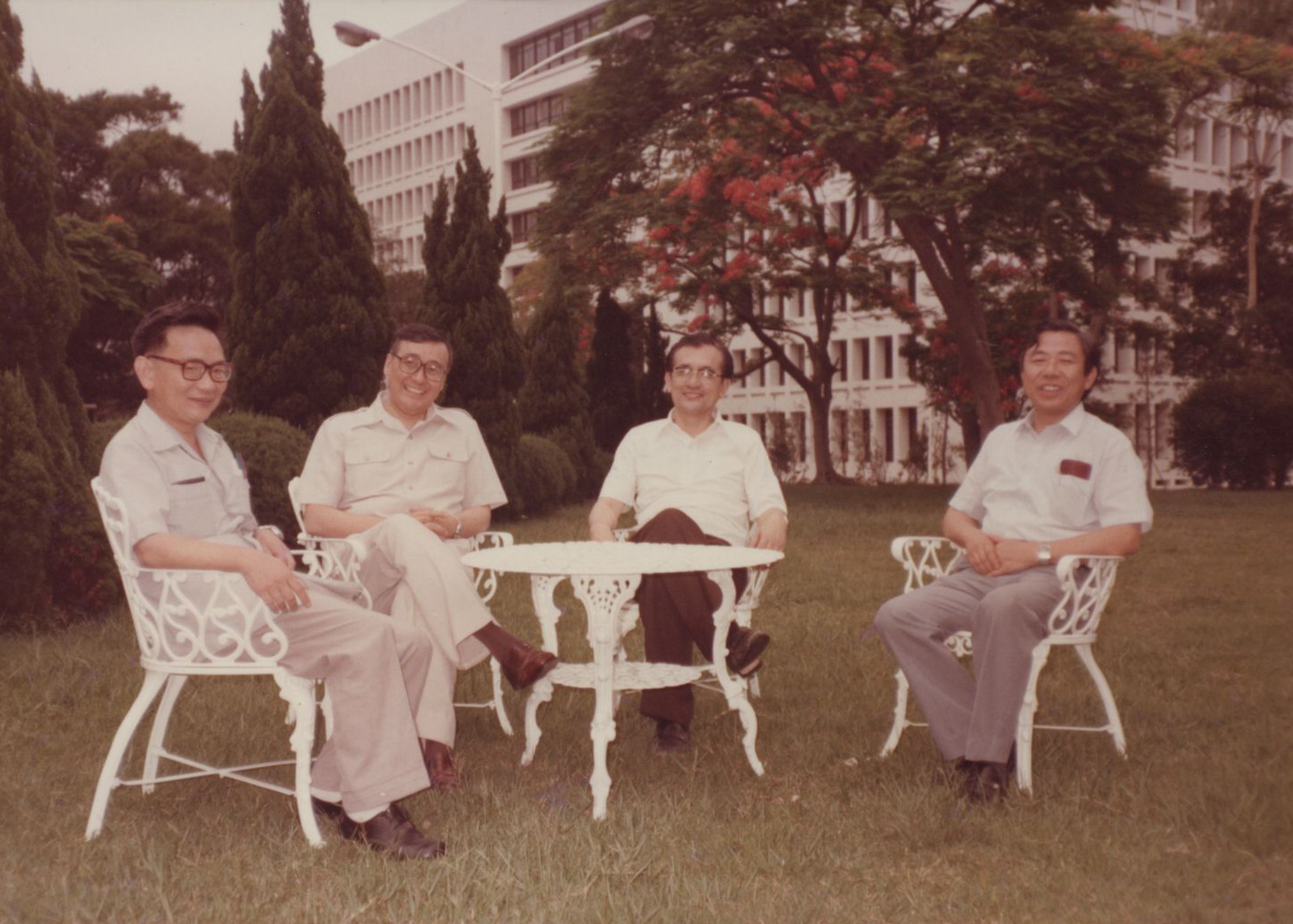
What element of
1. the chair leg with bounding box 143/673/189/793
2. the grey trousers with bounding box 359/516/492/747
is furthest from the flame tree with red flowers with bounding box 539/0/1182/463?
the chair leg with bounding box 143/673/189/793

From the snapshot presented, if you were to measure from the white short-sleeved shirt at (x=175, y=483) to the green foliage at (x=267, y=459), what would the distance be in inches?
236

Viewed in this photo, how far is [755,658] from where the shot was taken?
17.2 ft

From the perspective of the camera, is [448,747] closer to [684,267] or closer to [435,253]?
[435,253]

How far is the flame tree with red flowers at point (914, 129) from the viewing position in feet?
51.6

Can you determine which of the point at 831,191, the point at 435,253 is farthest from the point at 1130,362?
the point at 435,253

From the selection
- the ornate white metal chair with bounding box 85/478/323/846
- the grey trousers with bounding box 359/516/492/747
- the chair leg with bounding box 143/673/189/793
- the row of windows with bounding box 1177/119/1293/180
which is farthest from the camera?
the row of windows with bounding box 1177/119/1293/180

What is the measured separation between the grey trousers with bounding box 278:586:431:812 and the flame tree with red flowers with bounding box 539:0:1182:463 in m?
12.3

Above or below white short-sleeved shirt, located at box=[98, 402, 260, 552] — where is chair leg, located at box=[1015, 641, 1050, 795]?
below

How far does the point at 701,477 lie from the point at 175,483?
2350 millimetres

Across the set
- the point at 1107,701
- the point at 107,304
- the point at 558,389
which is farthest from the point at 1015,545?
the point at 107,304

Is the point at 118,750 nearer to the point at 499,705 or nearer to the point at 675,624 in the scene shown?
the point at 499,705

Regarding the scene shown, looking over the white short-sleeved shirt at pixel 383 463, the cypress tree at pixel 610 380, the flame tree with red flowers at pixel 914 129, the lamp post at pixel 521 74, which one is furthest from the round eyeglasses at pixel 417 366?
the cypress tree at pixel 610 380

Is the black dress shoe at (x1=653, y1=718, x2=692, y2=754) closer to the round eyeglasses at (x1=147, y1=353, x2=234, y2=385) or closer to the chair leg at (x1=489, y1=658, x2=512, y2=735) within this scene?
the chair leg at (x1=489, y1=658, x2=512, y2=735)

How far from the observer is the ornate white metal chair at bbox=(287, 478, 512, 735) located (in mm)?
5039
